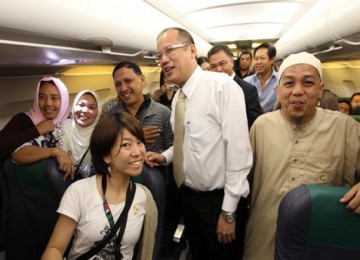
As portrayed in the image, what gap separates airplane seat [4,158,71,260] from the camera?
184cm

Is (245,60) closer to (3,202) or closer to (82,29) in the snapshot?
(82,29)

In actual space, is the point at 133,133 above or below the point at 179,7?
below

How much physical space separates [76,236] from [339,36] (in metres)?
2.52

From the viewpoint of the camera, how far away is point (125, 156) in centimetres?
145

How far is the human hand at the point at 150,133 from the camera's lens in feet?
7.07

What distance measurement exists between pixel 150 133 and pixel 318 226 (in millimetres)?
1347

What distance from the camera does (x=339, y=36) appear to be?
232 cm

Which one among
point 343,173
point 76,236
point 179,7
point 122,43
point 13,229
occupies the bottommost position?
point 13,229

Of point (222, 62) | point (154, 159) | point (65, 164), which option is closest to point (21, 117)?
point (65, 164)

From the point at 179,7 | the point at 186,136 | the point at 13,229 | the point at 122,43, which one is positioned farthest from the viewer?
the point at 179,7

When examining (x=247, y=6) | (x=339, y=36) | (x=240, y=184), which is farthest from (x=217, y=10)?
(x=240, y=184)

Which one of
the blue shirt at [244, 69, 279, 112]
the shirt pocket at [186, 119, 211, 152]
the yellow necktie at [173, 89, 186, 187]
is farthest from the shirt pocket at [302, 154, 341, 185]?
the blue shirt at [244, 69, 279, 112]

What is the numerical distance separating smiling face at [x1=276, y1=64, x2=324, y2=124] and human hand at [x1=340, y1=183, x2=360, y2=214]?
1.65 feet

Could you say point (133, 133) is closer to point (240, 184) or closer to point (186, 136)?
point (186, 136)
